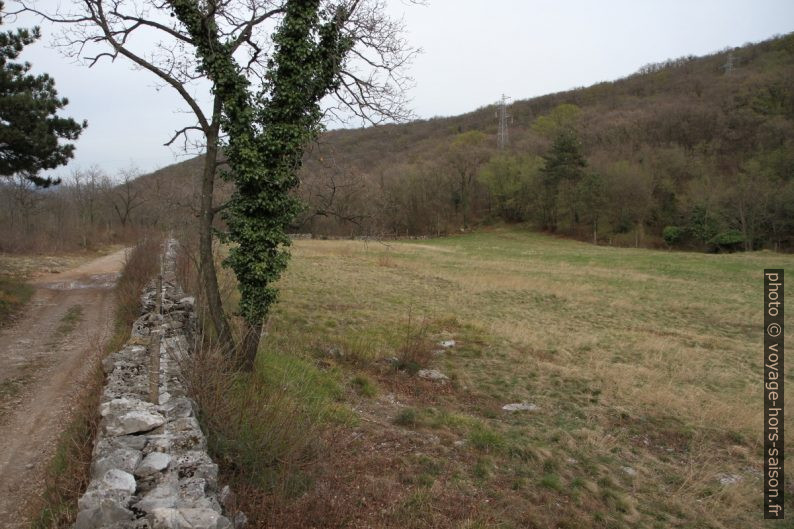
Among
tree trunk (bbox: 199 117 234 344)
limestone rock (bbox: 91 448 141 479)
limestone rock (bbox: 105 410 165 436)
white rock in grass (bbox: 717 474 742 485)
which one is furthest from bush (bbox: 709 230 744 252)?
limestone rock (bbox: 91 448 141 479)


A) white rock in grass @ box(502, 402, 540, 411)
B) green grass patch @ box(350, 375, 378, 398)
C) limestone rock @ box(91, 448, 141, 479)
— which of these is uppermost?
limestone rock @ box(91, 448, 141, 479)

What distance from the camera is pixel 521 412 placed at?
33.5 ft

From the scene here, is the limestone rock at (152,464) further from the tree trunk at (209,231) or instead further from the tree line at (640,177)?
the tree line at (640,177)

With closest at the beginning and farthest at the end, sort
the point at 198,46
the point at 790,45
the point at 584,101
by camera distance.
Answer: the point at 198,46
the point at 790,45
the point at 584,101

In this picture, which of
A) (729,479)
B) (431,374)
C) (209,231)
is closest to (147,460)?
(209,231)

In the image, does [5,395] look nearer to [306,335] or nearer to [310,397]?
[310,397]

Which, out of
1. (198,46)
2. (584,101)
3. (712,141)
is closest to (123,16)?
(198,46)

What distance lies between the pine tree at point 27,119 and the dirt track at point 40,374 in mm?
4690

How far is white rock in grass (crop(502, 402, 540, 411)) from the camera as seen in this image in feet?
34.0

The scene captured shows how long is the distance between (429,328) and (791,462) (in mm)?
9800

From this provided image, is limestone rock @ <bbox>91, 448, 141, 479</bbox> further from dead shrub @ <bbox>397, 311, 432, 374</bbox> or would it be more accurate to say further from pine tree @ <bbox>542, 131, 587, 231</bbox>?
pine tree @ <bbox>542, 131, 587, 231</bbox>

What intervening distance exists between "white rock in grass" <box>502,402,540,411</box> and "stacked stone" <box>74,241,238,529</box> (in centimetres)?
663

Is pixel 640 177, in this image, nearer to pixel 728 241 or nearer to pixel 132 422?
pixel 728 241

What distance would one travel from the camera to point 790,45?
110m
